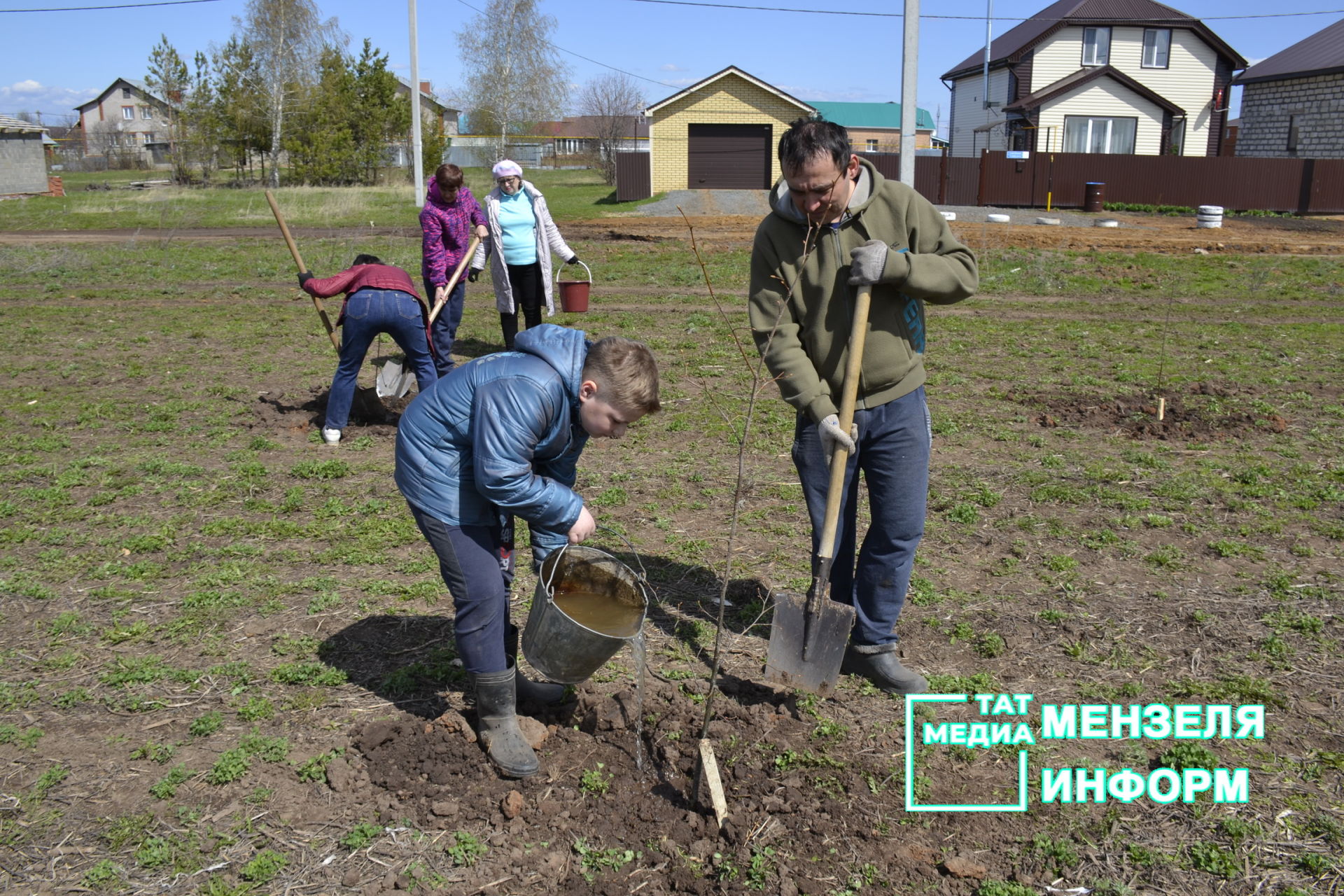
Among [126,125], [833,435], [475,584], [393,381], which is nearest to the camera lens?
[475,584]

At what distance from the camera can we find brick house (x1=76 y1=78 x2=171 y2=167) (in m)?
54.7

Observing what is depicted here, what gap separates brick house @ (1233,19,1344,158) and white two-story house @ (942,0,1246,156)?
1065mm

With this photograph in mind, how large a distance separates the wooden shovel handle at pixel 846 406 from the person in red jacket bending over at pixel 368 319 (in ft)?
12.2

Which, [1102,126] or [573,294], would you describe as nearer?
[573,294]

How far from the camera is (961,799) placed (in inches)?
127

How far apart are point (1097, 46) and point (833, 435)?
1671 inches

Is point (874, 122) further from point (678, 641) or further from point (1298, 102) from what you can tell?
point (678, 641)

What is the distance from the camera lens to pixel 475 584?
10.4 ft

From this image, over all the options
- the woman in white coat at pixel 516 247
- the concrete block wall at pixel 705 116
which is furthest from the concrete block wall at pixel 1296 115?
the woman in white coat at pixel 516 247

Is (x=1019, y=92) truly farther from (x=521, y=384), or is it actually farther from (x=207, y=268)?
(x=521, y=384)

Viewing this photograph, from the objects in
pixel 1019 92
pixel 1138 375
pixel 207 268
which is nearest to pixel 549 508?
pixel 1138 375

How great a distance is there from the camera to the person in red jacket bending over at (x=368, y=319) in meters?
6.56

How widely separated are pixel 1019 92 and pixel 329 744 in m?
41.7

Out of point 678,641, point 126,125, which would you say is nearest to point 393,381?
point 678,641
